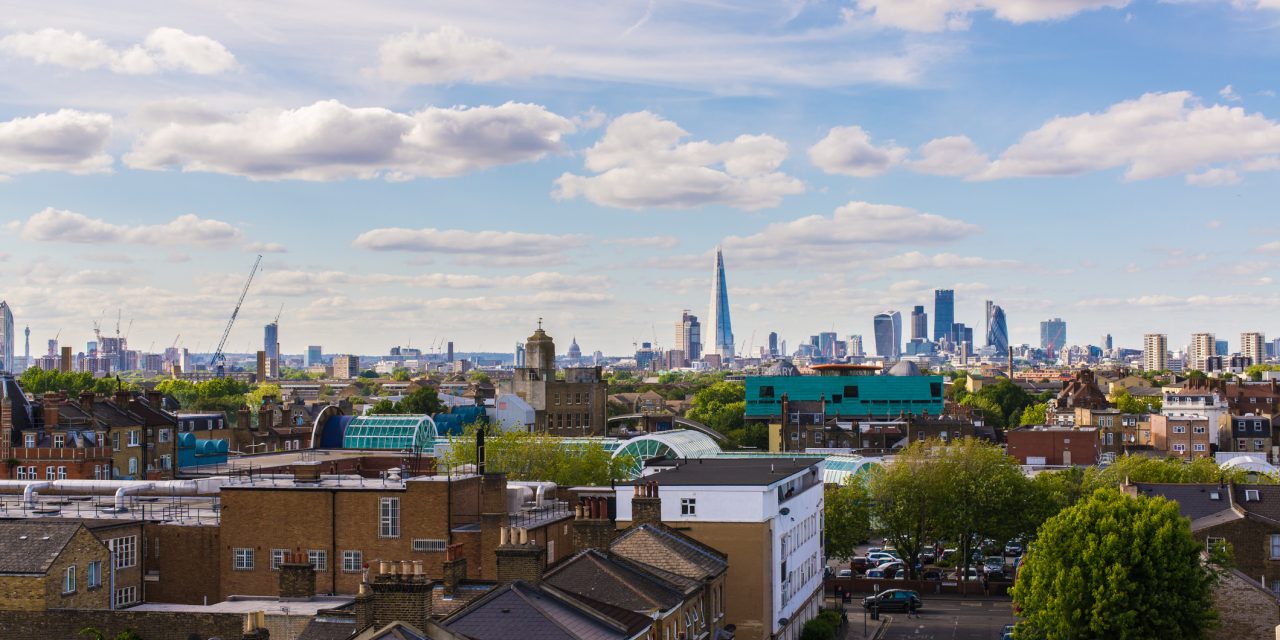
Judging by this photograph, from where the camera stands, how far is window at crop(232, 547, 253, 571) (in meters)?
52.8

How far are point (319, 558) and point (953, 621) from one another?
40.9 meters

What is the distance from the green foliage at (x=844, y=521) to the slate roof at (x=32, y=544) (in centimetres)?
5517

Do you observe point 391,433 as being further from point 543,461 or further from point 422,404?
point 422,404

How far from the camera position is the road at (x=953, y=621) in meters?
74.9

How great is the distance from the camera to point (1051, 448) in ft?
449

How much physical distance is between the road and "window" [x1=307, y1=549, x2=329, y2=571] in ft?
109

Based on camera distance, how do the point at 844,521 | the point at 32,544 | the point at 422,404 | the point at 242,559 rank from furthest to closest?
the point at 422,404, the point at 844,521, the point at 242,559, the point at 32,544

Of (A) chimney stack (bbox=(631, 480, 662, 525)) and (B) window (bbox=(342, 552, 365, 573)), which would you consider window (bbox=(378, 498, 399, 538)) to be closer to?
(B) window (bbox=(342, 552, 365, 573))

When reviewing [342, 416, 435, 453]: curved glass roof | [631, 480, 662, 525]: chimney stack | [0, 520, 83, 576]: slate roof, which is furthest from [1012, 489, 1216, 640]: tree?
[342, 416, 435, 453]: curved glass roof

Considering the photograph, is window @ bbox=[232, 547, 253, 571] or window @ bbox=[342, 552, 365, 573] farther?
window @ bbox=[232, 547, 253, 571]

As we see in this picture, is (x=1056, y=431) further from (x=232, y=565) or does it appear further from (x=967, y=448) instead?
(x=232, y=565)

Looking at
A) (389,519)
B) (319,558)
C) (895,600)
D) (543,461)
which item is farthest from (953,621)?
(319,558)

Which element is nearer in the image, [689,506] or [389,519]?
[389,519]

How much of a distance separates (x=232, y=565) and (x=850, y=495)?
51.9m
